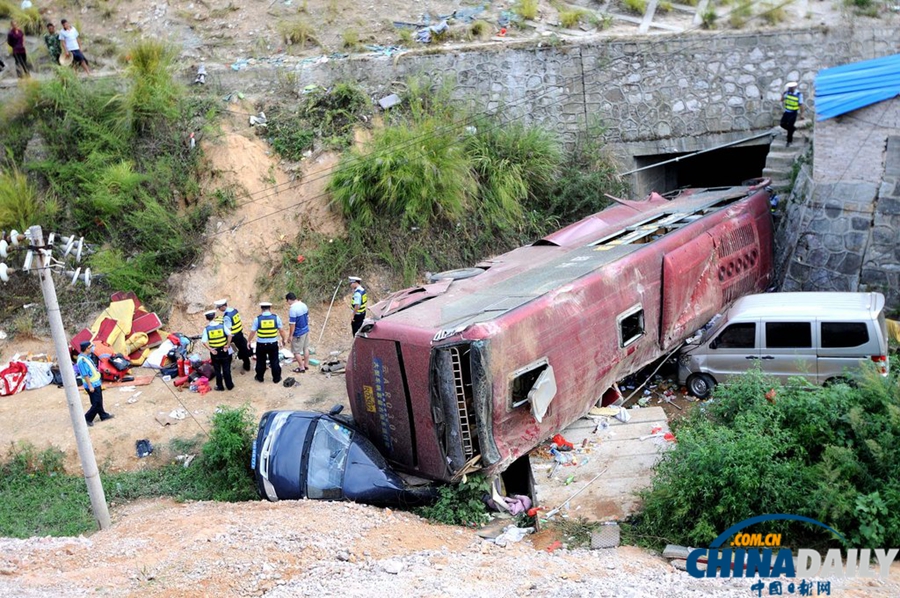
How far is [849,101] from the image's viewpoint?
1283 cm

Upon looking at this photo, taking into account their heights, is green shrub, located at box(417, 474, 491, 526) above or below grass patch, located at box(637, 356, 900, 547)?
below

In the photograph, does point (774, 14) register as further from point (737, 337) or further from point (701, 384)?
point (701, 384)

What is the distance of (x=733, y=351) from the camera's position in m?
11.5

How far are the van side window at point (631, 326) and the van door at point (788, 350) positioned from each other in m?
1.75

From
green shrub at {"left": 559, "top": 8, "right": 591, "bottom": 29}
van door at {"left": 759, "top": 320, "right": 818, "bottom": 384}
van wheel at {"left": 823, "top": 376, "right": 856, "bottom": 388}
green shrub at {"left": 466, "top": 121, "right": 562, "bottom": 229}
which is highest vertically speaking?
green shrub at {"left": 559, "top": 8, "right": 591, "bottom": 29}

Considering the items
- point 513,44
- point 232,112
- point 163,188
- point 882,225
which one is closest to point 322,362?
point 163,188

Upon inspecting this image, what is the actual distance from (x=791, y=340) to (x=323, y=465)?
6.20 metres

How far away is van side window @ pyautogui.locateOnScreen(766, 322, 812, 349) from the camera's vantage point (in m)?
11.0

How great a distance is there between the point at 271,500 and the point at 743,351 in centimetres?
642

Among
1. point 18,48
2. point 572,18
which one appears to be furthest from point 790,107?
point 18,48

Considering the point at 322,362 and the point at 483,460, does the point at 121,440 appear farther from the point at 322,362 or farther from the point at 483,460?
the point at 483,460

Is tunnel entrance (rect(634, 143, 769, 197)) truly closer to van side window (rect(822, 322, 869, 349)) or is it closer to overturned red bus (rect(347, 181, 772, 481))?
overturned red bus (rect(347, 181, 772, 481))

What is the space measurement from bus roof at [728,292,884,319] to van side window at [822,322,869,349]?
120 millimetres

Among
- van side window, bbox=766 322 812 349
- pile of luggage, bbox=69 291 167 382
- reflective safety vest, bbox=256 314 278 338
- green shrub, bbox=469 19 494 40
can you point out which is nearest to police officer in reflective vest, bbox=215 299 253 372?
reflective safety vest, bbox=256 314 278 338
